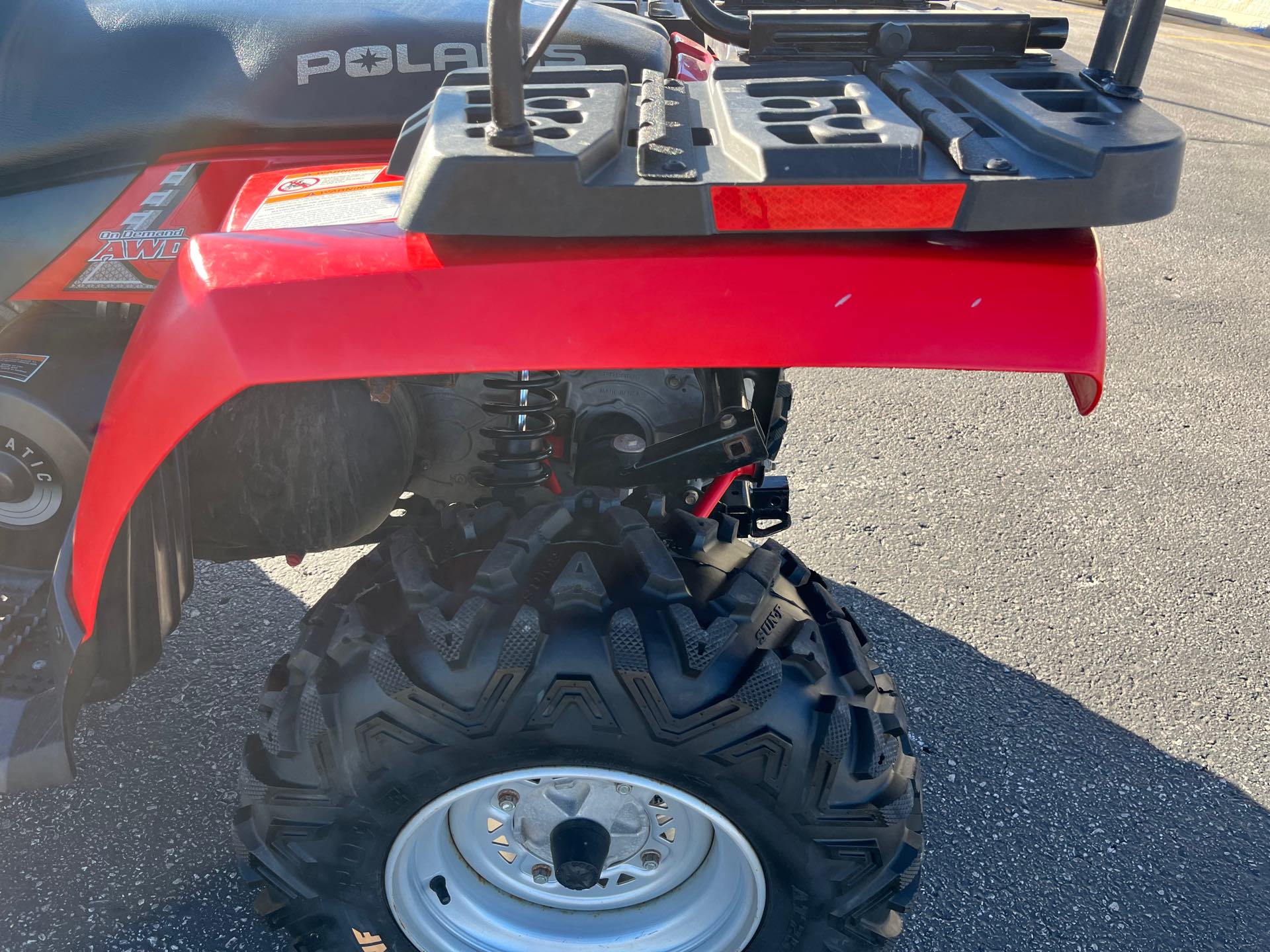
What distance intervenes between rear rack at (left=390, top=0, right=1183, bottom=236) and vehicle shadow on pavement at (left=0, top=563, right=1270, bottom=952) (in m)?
1.24

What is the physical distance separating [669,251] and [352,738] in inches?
26.2

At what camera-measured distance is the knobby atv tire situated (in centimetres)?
114

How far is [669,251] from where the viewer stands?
0.99 m

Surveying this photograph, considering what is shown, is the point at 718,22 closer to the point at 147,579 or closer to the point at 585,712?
the point at 585,712

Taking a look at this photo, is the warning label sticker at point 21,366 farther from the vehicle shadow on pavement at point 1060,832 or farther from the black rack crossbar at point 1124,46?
the vehicle shadow on pavement at point 1060,832

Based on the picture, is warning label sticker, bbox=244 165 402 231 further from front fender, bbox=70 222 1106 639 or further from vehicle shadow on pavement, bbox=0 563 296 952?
vehicle shadow on pavement, bbox=0 563 296 952

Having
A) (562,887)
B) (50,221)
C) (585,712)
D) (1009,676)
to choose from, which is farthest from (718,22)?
(1009,676)

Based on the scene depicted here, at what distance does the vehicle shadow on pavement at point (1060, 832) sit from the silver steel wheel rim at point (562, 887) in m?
0.44

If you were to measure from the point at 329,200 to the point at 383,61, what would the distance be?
0.31 metres

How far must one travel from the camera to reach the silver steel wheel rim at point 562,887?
1.37m

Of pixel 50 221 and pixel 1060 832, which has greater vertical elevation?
pixel 50 221

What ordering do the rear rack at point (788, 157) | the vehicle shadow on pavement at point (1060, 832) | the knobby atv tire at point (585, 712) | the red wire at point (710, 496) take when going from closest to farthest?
the rear rack at point (788, 157)
the knobby atv tire at point (585, 712)
the red wire at point (710, 496)
the vehicle shadow on pavement at point (1060, 832)

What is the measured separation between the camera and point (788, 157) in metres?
0.90

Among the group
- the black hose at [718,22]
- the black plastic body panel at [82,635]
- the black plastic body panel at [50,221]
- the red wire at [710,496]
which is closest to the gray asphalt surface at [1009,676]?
the black plastic body panel at [82,635]
